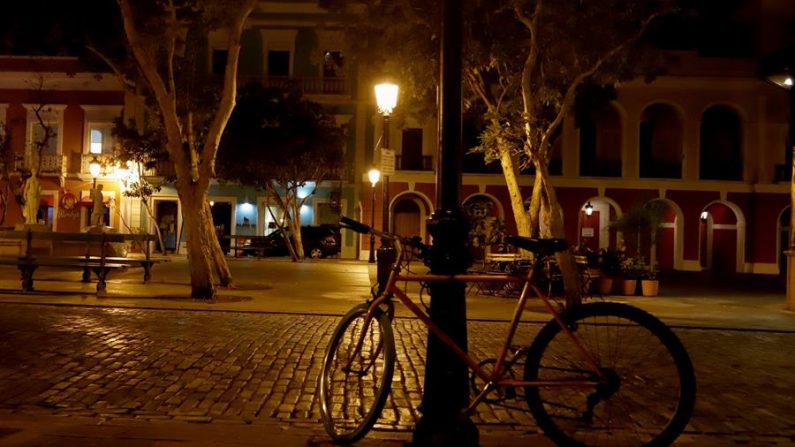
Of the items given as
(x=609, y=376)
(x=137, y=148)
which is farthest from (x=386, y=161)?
(x=137, y=148)

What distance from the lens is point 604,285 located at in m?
16.2

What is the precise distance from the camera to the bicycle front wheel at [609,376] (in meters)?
3.79

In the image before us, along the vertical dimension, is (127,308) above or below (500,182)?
below

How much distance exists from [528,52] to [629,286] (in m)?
6.23

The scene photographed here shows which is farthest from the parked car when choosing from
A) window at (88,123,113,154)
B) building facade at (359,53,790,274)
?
window at (88,123,113,154)

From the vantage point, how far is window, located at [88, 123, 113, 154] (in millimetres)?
31594

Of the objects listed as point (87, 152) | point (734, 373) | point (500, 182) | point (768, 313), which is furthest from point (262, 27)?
point (734, 373)

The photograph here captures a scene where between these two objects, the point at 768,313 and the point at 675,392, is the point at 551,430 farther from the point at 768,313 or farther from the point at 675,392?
the point at 768,313

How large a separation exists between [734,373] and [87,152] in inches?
1220

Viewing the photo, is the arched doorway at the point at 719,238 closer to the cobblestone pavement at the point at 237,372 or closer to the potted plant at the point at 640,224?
the potted plant at the point at 640,224

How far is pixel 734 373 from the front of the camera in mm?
6926

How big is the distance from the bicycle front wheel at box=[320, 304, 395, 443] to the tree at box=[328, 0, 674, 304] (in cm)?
735

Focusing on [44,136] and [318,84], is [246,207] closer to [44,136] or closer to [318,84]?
[318,84]

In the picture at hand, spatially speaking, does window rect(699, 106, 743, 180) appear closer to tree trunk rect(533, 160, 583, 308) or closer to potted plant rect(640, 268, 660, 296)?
potted plant rect(640, 268, 660, 296)
